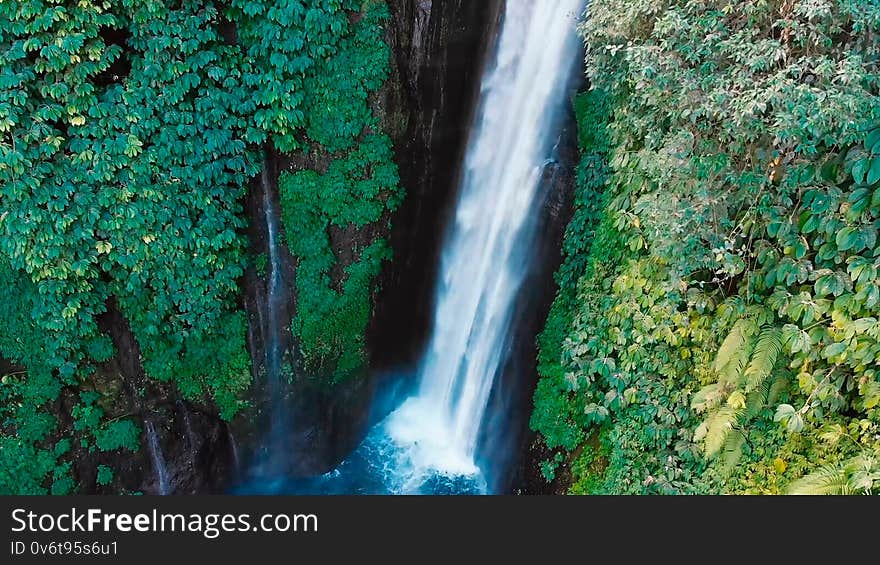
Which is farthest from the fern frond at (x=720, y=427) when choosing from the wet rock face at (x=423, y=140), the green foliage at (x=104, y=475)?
the green foliage at (x=104, y=475)

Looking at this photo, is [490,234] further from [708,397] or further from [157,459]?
[157,459]

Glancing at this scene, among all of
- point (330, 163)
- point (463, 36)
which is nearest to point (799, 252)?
point (463, 36)

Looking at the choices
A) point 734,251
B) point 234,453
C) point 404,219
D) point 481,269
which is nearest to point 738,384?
point 734,251

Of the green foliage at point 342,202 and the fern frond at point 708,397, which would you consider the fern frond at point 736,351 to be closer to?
the fern frond at point 708,397

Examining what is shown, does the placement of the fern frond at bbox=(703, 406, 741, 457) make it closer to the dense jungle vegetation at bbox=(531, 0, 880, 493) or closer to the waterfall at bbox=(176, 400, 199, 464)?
the dense jungle vegetation at bbox=(531, 0, 880, 493)

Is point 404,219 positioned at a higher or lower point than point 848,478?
higher

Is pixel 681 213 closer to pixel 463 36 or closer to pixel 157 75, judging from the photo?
pixel 463 36

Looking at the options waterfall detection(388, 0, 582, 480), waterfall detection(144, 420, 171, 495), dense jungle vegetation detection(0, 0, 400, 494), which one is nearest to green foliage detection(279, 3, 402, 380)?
dense jungle vegetation detection(0, 0, 400, 494)
